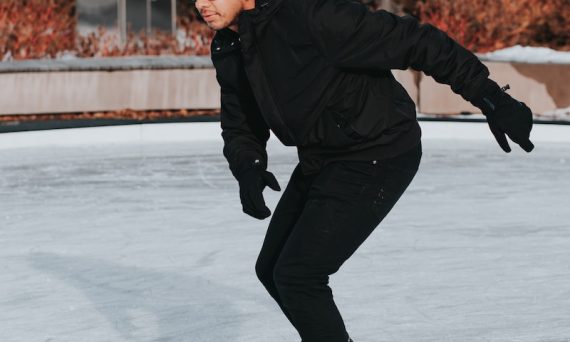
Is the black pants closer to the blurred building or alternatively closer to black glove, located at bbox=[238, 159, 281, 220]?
black glove, located at bbox=[238, 159, 281, 220]

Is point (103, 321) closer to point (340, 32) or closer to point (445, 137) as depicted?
point (340, 32)

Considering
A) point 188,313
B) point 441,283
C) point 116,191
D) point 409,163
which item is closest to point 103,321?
point 188,313

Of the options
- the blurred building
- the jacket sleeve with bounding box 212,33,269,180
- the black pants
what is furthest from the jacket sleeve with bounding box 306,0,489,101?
the blurred building

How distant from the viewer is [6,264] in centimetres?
803

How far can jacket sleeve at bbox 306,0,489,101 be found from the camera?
4402 mm

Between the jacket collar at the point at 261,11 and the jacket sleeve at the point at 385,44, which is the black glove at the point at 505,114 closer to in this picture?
the jacket sleeve at the point at 385,44

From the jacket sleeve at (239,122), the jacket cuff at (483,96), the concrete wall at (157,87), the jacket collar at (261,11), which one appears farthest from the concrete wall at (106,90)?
the jacket cuff at (483,96)

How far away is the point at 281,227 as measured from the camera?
15.6ft

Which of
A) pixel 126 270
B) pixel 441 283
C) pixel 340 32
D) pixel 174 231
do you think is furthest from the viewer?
pixel 174 231

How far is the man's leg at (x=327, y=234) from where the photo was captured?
14.6 feet

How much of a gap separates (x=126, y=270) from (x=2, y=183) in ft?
13.2

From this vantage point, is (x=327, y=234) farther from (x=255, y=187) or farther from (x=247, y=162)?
(x=247, y=162)

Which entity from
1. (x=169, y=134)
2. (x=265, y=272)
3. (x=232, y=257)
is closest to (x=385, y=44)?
(x=265, y=272)

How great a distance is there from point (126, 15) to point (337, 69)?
18.3 meters
